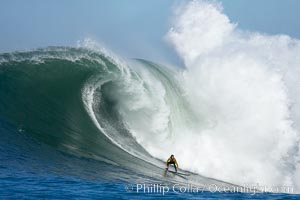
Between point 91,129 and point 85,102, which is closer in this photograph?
point 91,129

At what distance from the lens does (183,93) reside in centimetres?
2066

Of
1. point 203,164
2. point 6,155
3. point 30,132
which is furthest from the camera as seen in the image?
point 203,164

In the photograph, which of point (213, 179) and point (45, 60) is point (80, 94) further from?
point (213, 179)

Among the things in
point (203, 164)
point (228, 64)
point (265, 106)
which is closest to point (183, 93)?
point (228, 64)

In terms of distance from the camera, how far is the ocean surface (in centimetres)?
943

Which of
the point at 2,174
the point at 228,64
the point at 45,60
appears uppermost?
the point at 228,64

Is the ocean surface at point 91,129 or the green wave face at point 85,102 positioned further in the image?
the green wave face at point 85,102

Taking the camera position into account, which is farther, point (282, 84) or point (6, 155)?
point (282, 84)

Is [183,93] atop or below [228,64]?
below

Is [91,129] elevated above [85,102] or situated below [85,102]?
below

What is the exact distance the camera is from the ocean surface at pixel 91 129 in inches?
371

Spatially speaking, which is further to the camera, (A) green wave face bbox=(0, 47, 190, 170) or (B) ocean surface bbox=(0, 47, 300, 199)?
(A) green wave face bbox=(0, 47, 190, 170)

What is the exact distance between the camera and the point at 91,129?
1484 cm

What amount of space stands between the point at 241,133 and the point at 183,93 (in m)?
3.99
